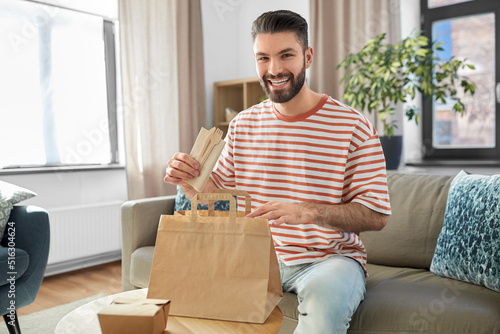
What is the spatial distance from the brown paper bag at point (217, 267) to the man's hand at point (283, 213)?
101mm

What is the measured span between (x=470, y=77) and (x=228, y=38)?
80.1 inches

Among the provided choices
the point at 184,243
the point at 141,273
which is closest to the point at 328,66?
the point at 141,273

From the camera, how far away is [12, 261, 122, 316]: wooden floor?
2439 mm

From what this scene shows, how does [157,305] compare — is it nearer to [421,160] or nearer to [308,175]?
[308,175]

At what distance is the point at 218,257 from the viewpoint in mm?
941

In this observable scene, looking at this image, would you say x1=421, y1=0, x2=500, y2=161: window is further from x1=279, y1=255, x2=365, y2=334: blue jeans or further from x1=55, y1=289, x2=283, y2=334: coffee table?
x1=55, y1=289, x2=283, y2=334: coffee table

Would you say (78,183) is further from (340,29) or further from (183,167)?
(183,167)

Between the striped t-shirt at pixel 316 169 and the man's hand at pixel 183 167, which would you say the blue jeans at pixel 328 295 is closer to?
the striped t-shirt at pixel 316 169

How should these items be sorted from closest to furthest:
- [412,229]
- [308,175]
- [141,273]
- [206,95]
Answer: [308,175], [412,229], [141,273], [206,95]

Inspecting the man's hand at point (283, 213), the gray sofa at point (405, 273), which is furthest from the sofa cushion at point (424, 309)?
the man's hand at point (283, 213)

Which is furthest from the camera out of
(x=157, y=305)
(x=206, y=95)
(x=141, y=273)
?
(x=206, y=95)

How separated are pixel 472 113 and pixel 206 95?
81.3 inches

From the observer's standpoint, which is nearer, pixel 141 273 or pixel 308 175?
pixel 308 175

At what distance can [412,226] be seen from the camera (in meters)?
1.70
